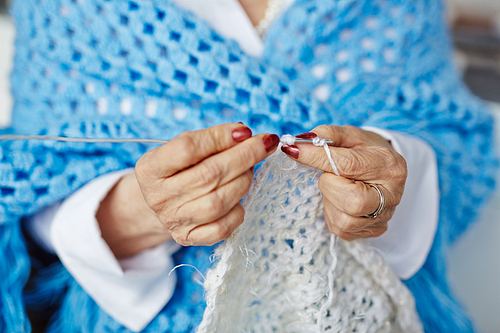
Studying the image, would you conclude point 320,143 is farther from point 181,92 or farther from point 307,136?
point 181,92

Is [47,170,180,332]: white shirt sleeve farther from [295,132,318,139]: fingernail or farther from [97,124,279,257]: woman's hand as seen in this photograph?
[295,132,318,139]: fingernail

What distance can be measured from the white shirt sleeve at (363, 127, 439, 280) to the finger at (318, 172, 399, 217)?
0.18 m

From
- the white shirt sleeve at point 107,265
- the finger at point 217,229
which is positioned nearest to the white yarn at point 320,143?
the finger at point 217,229

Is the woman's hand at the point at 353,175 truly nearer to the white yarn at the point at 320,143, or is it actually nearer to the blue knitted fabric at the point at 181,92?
the white yarn at the point at 320,143

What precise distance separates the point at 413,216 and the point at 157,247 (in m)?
0.49

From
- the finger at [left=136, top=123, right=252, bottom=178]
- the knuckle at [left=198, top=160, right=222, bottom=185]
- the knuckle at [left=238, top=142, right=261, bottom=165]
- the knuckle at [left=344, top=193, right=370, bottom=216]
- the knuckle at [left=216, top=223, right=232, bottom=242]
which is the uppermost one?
the finger at [left=136, top=123, right=252, bottom=178]

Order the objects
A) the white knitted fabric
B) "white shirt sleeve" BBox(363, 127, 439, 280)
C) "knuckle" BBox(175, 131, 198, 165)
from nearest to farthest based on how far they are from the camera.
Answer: "knuckle" BBox(175, 131, 198, 165), the white knitted fabric, "white shirt sleeve" BBox(363, 127, 439, 280)

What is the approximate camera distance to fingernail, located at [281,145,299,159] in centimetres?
41

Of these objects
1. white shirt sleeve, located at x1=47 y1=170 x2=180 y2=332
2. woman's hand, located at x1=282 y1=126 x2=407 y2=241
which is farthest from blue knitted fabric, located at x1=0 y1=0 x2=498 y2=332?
woman's hand, located at x1=282 y1=126 x2=407 y2=241

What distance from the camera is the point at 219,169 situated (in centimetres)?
36

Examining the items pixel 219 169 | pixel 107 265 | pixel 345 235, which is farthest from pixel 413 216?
pixel 107 265

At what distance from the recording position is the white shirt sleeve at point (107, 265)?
520 mm

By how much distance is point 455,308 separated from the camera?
2.15ft

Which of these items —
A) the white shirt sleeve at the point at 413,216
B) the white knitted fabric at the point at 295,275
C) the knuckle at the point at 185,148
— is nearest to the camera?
the knuckle at the point at 185,148
